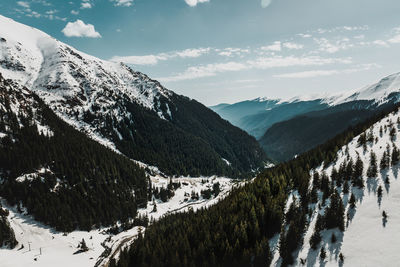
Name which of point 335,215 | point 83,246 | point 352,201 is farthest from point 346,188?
point 83,246

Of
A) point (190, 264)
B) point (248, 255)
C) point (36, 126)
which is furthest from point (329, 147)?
point (36, 126)

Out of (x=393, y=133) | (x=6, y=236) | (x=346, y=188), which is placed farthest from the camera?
(x=6, y=236)

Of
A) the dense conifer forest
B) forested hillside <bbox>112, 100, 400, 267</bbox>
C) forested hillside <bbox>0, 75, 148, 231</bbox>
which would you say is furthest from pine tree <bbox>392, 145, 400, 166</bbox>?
the dense conifer forest

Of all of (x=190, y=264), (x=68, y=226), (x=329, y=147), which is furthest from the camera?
(x=68, y=226)

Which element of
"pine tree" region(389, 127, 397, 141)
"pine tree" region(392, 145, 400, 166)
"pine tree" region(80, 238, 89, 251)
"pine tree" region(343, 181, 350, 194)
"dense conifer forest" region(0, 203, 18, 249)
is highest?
"pine tree" region(389, 127, 397, 141)

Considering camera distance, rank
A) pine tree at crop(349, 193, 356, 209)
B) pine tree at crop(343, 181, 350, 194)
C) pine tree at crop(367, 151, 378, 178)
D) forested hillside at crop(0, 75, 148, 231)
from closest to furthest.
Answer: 1. pine tree at crop(349, 193, 356, 209)
2. pine tree at crop(343, 181, 350, 194)
3. pine tree at crop(367, 151, 378, 178)
4. forested hillside at crop(0, 75, 148, 231)

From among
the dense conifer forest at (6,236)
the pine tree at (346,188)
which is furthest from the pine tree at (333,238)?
the dense conifer forest at (6,236)

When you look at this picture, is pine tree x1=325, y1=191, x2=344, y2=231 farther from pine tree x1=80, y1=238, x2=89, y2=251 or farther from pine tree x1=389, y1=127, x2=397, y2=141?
pine tree x1=80, y1=238, x2=89, y2=251

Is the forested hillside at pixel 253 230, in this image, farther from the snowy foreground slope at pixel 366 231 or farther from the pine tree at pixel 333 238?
the pine tree at pixel 333 238

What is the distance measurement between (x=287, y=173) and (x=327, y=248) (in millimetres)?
43328

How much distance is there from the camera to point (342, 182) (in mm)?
66500

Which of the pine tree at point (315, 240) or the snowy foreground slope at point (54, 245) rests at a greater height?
the pine tree at point (315, 240)

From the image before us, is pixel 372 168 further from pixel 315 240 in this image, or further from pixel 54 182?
pixel 54 182

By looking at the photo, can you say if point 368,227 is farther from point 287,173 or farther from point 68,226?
point 68,226
